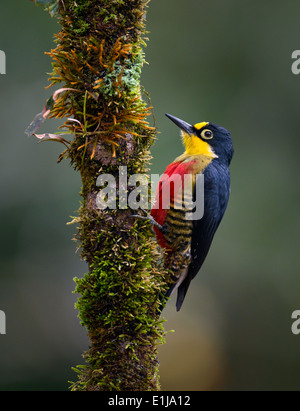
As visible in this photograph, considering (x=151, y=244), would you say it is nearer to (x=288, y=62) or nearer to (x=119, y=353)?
(x=119, y=353)

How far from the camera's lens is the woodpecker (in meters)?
3.03

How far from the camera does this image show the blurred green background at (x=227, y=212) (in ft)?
18.3

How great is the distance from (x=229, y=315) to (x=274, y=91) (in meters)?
3.09

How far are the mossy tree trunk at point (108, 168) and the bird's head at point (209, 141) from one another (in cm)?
129

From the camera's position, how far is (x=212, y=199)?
3285mm
